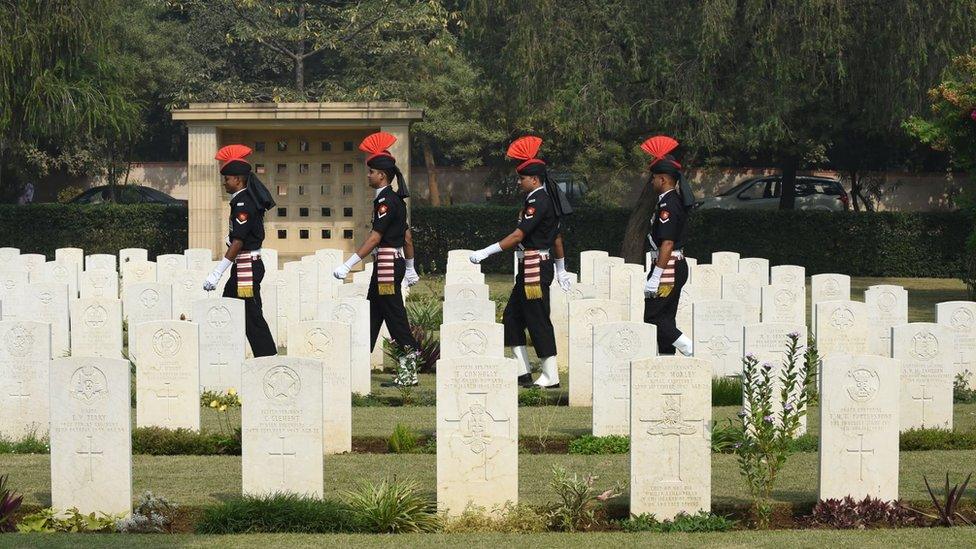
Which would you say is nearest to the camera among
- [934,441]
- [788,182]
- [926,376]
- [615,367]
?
[934,441]

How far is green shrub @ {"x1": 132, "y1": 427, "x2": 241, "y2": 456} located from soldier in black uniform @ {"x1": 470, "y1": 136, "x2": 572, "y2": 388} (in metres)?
3.19

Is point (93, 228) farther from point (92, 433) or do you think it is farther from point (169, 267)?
point (92, 433)

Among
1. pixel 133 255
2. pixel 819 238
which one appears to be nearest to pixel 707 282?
pixel 133 255

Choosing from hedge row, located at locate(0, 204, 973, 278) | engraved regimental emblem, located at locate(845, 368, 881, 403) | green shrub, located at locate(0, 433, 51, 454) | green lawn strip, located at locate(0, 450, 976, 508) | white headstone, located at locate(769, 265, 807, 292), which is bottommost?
green lawn strip, located at locate(0, 450, 976, 508)

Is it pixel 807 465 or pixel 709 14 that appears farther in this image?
pixel 709 14

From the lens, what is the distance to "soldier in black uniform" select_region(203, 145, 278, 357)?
1188cm

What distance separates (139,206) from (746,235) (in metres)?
12.6

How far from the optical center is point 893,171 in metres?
42.7

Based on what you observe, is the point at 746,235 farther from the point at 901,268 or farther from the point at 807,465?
the point at 807,465

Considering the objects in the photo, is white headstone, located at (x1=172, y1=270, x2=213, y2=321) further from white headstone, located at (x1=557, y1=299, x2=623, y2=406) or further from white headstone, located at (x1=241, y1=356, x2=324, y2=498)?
white headstone, located at (x1=241, y1=356, x2=324, y2=498)

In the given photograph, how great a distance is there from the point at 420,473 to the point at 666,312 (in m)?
3.46

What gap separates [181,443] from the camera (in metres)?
9.61

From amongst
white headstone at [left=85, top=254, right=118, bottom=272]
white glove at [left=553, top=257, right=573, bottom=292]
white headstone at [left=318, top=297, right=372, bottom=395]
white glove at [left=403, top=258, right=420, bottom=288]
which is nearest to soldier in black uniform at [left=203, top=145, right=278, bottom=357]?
white headstone at [left=318, top=297, right=372, bottom=395]

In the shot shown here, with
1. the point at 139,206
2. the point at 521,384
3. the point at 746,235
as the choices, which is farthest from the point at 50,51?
the point at 521,384
